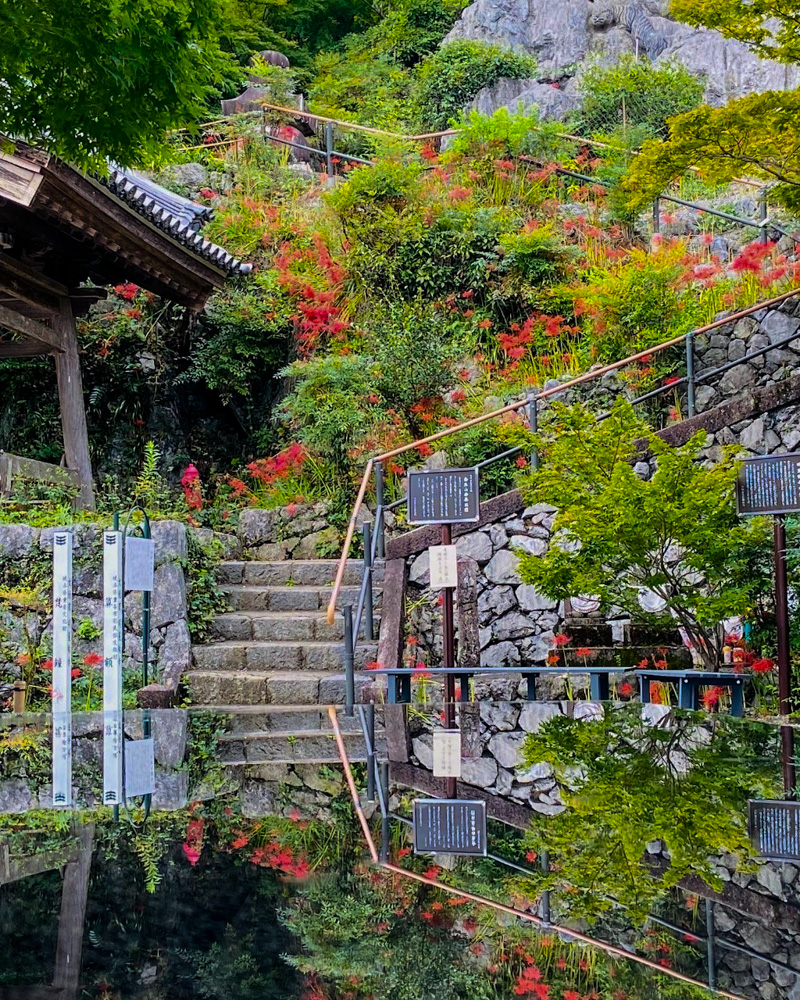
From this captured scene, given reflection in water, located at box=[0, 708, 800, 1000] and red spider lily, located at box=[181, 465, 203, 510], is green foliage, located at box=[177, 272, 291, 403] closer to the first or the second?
red spider lily, located at box=[181, 465, 203, 510]

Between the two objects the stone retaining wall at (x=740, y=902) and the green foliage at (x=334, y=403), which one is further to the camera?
the green foliage at (x=334, y=403)

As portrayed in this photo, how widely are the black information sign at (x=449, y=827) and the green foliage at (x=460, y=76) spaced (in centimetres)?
1980

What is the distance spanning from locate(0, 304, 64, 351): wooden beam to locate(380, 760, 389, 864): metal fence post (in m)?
7.88

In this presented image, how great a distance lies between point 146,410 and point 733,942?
14261 millimetres

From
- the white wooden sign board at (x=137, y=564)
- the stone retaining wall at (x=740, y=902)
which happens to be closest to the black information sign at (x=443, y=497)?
the white wooden sign board at (x=137, y=564)

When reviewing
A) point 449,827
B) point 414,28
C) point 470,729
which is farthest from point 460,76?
point 449,827

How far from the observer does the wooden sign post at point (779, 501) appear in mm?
7707

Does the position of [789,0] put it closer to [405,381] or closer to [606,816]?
[405,381]

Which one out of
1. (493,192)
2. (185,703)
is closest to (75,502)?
(185,703)

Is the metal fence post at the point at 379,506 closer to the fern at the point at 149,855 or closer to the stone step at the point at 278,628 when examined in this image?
the stone step at the point at 278,628

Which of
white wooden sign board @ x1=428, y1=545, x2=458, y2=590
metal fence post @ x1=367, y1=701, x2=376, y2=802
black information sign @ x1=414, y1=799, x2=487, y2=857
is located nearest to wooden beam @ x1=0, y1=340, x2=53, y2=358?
metal fence post @ x1=367, y1=701, x2=376, y2=802

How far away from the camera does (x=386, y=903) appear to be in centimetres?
301

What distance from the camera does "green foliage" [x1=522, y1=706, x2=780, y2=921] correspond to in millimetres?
3305

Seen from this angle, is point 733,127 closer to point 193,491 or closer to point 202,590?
point 202,590
